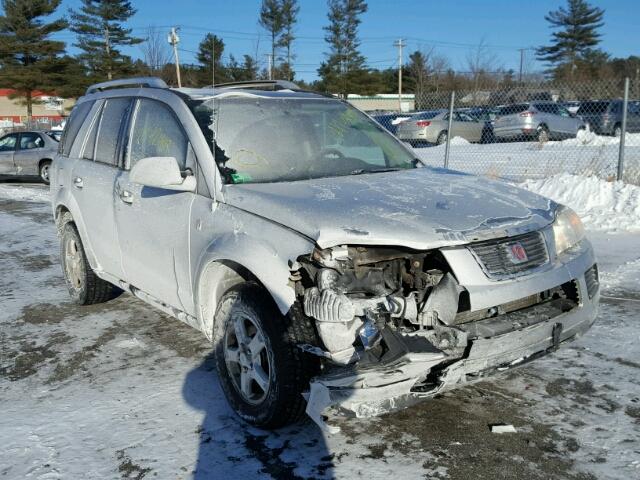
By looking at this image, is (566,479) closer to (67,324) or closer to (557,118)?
(67,324)

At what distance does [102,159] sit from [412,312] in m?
3.22

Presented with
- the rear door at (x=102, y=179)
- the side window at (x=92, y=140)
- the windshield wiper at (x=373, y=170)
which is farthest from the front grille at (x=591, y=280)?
the side window at (x=92, y=140)

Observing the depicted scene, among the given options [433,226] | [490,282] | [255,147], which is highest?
[255,147]

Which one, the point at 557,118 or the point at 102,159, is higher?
the point at 557,118

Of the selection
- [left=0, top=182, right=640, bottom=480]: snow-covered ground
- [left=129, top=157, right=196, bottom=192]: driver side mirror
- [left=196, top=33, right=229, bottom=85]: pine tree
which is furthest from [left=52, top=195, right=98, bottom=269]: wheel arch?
[left=196, top=33, right=229, bottom=85]: pine tree

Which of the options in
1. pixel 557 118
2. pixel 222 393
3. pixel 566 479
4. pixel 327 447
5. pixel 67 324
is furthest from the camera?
pixel 557 118

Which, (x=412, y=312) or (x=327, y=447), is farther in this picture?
(x=327, y=447)

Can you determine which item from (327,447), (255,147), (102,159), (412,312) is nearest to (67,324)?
(102,159)

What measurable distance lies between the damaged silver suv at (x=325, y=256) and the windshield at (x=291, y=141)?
12mm

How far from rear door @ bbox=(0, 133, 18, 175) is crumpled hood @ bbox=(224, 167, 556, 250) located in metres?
16.6

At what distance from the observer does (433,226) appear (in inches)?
122

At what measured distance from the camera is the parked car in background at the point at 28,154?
1780cm

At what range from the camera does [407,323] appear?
3057 millimetres

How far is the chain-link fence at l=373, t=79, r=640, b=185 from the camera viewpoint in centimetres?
1705
